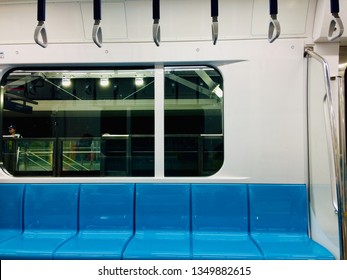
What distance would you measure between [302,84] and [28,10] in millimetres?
2706

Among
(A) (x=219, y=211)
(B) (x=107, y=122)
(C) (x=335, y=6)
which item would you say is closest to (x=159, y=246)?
(A) (x=219, y=211)

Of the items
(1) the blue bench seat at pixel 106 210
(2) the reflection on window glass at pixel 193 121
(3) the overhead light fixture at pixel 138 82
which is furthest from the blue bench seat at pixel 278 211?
(3) the overhead light fixture at pixel 138 82

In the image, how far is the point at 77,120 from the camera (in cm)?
298

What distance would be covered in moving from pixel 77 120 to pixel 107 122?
32cm

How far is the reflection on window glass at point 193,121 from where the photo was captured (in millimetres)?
2832

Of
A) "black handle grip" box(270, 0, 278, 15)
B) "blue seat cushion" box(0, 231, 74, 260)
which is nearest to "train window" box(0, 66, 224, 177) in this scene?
"blue seat cushion" box(0, 231, 74, 260)

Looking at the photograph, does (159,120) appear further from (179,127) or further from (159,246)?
(159,246)

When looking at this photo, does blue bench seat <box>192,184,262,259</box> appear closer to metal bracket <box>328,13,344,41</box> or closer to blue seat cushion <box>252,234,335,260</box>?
blue seat cushion <box>252,234,335,260</box>

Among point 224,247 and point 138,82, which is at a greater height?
point 138,82

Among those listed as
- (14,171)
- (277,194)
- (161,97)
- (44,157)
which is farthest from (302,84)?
(14,171)

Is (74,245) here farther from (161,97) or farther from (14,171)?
(161,97)

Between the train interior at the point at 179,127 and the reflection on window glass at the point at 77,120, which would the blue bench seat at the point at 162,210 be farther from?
the reflection on window glass at the point at 77,120

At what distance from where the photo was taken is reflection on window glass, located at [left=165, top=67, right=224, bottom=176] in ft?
9.29

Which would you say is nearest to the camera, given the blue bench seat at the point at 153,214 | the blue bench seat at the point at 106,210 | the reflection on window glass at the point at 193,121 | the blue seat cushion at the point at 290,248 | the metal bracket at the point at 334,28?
the metal bracket at the point at 334,28
